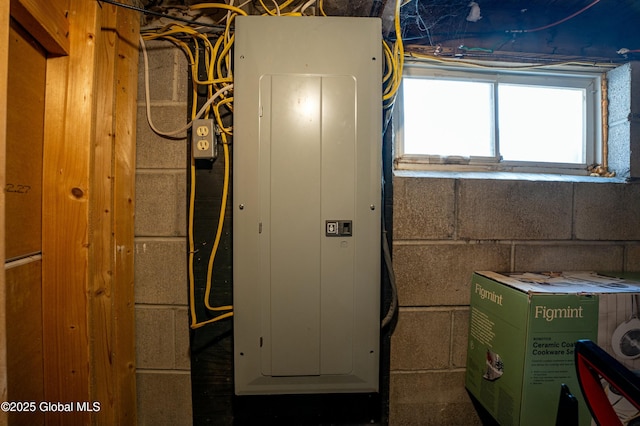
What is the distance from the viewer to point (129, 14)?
0.93m

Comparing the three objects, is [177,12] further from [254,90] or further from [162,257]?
[162,257]

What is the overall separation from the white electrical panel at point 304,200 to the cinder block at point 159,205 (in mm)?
339

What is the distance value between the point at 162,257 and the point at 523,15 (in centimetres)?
189

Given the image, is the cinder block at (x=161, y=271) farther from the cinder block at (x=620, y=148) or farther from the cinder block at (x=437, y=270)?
the cinder block at (x=620, y=148)

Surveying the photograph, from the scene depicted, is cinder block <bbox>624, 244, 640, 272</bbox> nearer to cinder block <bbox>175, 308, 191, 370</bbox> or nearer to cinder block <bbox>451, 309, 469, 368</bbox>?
cinder block <bbox>451, 309, 469, 368</bbox>

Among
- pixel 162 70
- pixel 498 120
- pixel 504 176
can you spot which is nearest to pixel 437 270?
pixel 504 176

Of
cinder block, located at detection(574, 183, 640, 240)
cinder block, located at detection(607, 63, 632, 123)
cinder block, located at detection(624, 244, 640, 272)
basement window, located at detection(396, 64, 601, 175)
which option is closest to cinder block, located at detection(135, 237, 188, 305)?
basement window, located at detection(396, 64, 601, 175)

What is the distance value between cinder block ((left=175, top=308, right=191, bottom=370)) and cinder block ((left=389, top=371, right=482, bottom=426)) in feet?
2.78

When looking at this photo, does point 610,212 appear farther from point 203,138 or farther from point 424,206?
point 203,138

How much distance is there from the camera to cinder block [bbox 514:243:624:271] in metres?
1.05

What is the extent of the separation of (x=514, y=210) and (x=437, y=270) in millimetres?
417

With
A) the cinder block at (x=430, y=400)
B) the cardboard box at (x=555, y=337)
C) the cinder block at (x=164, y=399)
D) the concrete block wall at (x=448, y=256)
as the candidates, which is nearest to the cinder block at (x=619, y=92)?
the concrete block wall at (x=448, y=256)

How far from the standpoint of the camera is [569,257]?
106 cm

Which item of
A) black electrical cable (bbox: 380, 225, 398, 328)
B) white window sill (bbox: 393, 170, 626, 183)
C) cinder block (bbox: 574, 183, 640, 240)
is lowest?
black electrical cable (bbox: 380, 225, 398, 328)
